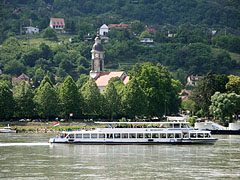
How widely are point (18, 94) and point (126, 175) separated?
87583 millimetres

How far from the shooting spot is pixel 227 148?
10406cm

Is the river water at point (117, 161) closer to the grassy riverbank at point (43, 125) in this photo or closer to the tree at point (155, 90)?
the grassy riverbank at point (43, 125)

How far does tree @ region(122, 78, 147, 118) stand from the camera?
6122 inches

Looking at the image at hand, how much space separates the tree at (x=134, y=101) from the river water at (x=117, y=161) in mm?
45839

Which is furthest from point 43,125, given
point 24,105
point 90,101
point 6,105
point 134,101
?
point 134,101

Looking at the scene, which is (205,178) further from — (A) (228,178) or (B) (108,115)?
(B) (108,115)

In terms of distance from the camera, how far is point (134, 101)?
156000 mm

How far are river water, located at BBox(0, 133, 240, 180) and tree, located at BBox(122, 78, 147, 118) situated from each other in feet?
150

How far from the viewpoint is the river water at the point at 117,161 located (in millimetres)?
76188

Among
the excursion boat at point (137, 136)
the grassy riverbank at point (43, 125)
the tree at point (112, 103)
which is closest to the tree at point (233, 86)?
the tree at point (112, 103)

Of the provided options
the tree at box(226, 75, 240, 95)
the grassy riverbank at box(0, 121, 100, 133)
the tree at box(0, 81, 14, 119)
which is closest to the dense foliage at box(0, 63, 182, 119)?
the tree at box(0, 81, 14, 119)

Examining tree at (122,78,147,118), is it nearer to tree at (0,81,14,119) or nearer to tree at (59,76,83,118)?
tree at (59,76,83,118)

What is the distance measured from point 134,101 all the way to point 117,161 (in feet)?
227

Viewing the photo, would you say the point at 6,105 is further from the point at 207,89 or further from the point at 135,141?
the point at 135,141
